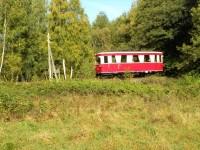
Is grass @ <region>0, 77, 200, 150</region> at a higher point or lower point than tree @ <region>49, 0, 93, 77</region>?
lower

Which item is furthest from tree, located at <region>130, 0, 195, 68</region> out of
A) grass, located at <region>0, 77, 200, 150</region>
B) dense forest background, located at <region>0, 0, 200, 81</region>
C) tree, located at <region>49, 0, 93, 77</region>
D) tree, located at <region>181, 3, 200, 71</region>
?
grass, located at <region>0, 77, 200, 150</region>

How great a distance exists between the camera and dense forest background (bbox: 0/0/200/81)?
41.4 meters

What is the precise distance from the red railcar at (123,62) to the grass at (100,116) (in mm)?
11417

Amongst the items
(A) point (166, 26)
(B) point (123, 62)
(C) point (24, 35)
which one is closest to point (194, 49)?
(B) point (123, 62)

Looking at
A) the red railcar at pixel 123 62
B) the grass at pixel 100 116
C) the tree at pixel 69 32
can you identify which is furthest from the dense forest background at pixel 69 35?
the grass at pixel 100 116

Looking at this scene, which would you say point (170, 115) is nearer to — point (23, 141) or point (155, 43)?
point (23, 141)

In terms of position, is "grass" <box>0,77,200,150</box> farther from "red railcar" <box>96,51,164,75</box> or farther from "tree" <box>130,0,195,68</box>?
"tree" <box>130,0,195,68</box>

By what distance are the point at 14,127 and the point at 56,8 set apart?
2569cm

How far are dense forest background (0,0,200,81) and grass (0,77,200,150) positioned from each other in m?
11.5

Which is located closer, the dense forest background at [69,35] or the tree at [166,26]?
the dense forest background at [69,35]

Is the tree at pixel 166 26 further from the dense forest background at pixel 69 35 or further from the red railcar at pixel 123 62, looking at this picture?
the red railcar at pixel 123 62

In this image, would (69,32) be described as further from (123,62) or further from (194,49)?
(194,49)

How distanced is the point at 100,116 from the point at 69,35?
23.1 m

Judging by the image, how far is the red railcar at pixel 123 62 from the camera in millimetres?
43000
